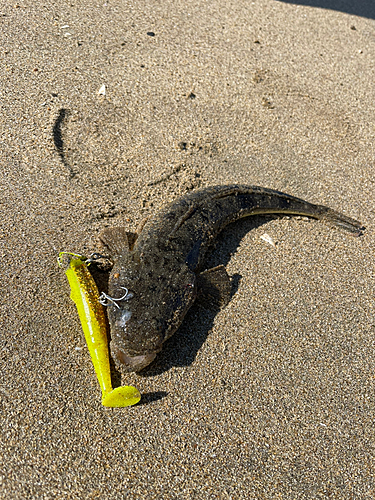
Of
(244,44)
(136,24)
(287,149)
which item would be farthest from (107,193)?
(244,44)

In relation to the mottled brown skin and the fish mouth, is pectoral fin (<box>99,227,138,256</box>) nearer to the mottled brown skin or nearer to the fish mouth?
the mottled brown skin

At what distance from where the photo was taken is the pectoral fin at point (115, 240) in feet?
10.5

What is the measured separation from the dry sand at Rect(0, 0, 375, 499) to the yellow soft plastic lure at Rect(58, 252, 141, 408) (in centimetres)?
14

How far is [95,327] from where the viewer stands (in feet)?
9.05

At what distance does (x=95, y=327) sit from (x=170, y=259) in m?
0.76

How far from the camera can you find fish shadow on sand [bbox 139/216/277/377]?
9.54 ft

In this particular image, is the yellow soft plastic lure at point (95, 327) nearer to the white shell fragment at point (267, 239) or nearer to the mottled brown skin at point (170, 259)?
the mottled brown skin at point (170, 259)

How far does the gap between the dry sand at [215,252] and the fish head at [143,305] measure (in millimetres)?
228

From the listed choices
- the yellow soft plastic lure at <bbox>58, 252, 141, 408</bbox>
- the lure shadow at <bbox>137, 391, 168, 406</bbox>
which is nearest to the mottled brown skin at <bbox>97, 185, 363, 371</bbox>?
the yellow soft plastic lure at <bbox>58, 252, 141, 408</bbox>

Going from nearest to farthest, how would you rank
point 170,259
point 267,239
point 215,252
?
1. point 170,259
2. point 215,252
3. point 267,239

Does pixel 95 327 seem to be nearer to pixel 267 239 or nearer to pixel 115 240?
pixel 115 240

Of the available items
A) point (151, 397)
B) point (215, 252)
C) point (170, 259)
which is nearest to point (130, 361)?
point (151, 397)

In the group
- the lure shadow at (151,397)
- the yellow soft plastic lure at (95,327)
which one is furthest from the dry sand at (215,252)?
the yellow soft plastic lure at (95,327)

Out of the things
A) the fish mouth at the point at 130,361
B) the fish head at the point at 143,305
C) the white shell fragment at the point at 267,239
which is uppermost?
the fish head at the point at 143,305
